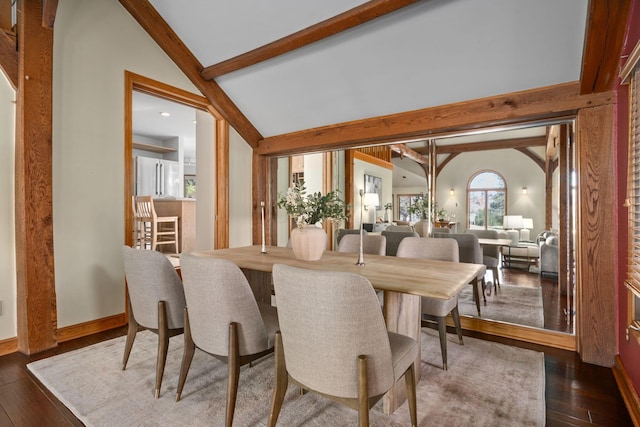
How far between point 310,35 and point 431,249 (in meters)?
1.95

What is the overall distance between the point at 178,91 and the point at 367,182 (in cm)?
247

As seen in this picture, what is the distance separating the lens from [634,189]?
1740 mm

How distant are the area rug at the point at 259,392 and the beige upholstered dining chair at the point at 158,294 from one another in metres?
0.21

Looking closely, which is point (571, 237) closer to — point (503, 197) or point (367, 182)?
point (503, 197)

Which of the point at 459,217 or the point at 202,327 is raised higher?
the point at 459,217

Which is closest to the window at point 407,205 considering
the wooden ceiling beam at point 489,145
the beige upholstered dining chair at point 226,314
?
the wooden ceiling beam at point 489,145

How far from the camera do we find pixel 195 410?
1.69m

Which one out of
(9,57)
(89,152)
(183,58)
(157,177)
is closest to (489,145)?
(183,58)

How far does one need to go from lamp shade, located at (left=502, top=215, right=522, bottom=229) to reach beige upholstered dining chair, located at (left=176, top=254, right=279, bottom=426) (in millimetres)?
2684

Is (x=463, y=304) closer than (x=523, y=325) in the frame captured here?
No

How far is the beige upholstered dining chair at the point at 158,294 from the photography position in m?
1.79

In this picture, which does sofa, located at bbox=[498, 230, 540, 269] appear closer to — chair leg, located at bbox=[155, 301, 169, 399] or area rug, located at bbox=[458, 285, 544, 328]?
area rug, located at bbox=[458, 285, 544, 328]

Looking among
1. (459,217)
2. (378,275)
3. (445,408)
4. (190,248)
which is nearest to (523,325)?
(459,217)

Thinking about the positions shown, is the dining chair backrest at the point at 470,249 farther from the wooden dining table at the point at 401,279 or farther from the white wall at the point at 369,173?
the white wall at the point at 369,173
